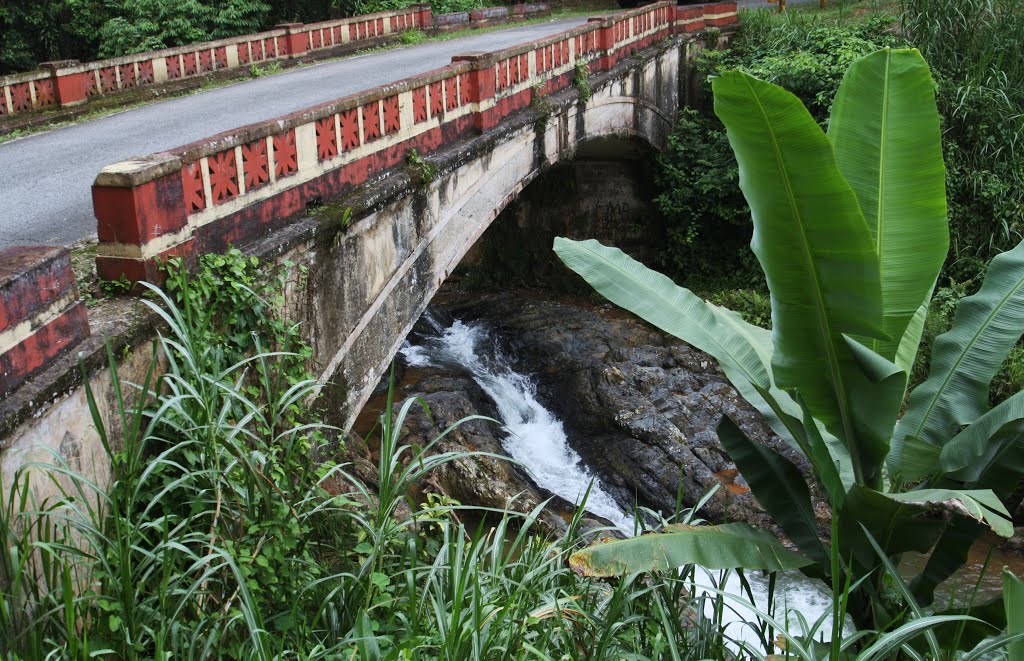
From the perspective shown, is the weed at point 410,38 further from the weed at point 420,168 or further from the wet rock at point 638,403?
the weed at point 420,168

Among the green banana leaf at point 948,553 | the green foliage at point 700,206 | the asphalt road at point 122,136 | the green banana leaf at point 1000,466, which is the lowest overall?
the green foliage at point 700,206

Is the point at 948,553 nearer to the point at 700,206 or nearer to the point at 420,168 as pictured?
the point at 420,168

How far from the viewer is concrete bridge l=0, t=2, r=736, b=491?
348 cm

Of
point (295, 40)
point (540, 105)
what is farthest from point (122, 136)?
point (295, 40)

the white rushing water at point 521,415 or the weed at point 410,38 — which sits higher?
the weed at point 410,38

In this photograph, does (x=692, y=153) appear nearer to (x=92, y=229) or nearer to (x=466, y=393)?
(x=466, y=393)

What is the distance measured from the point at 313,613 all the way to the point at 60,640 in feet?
2.93

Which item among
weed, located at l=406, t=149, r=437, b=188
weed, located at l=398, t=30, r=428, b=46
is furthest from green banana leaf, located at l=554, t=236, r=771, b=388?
weed, located at l=398, t=30, r=428, b=46

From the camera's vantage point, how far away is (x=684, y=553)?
148 inches

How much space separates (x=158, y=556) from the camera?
307 cm

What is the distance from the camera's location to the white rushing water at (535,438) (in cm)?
793

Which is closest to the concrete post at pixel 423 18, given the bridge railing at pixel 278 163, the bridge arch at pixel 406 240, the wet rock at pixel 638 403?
the wet rock at pixel 638 403

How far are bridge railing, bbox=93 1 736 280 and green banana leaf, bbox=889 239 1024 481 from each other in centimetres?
342

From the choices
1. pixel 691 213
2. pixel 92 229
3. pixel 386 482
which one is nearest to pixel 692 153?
pixel 691 213
